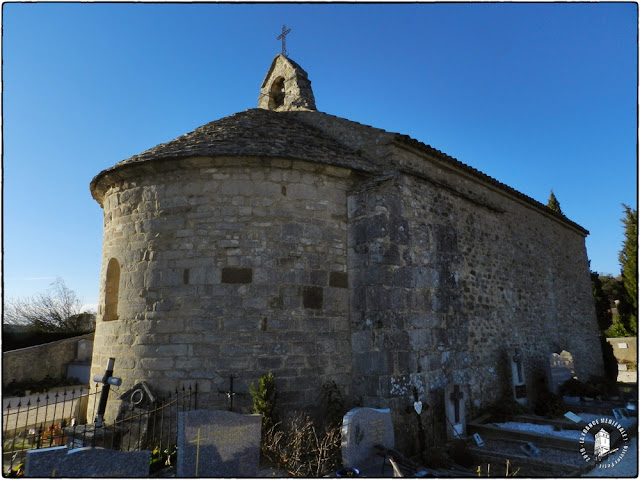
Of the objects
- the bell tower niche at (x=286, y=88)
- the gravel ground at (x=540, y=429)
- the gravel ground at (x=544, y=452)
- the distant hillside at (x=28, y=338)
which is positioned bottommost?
the gravel ground at (x=544, y=452)

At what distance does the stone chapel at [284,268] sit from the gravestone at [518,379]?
1.69 m

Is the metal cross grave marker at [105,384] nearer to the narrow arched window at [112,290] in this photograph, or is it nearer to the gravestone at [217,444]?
the narrow arched window at [112,290]

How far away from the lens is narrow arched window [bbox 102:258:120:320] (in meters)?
8.09

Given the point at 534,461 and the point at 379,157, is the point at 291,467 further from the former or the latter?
the point at 379,157

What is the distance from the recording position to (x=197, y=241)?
23.3ft

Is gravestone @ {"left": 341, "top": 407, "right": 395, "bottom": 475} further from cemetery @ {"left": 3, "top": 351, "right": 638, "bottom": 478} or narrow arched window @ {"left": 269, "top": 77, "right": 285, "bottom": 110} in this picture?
narrow arched window @ {"left": 269, "top": 77, "right": 285, "bottom": 110}

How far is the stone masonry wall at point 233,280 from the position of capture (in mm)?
6746

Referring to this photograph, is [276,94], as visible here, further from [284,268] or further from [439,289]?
[439,289]

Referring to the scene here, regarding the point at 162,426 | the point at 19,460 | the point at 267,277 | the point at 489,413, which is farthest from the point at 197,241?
the point at 489,413

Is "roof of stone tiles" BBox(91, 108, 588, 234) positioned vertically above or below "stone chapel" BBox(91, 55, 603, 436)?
above

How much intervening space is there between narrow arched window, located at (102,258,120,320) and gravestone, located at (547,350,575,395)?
412 inches

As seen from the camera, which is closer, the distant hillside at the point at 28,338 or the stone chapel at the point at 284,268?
the stone chapel at the point at 284,268

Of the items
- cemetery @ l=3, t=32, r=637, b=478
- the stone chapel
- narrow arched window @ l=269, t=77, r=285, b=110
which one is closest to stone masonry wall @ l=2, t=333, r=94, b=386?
cemetery @ l=3, t=32, r=637, b=478

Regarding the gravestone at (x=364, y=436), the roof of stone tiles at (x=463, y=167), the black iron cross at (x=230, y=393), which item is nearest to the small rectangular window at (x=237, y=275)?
the black iron cross at (x=230, y=393)
